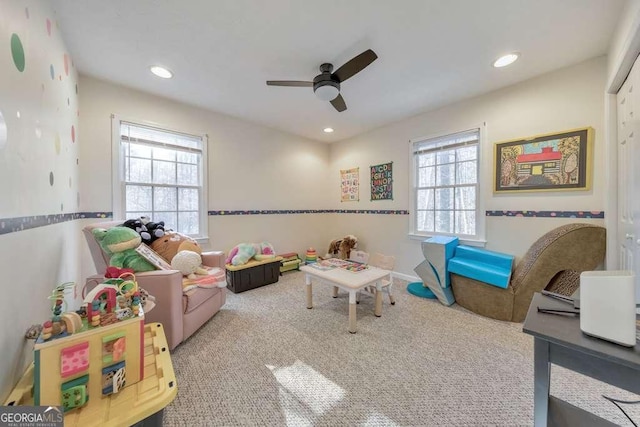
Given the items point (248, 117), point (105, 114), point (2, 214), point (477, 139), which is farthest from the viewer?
point (248, 117)

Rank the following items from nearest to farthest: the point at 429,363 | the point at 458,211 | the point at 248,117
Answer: the point at 429,363 < the point at 458,211 < the point at 248,117

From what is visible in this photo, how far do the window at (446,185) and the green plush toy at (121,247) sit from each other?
332cm

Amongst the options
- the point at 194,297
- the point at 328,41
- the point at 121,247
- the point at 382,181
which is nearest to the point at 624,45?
the point at 328,41

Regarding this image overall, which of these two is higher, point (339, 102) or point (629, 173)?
point (339, 102)

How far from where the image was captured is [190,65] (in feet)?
7.22

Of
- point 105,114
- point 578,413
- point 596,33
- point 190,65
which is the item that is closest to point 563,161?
point 596,33

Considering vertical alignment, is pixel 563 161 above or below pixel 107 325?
above

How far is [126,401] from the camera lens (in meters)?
0.86

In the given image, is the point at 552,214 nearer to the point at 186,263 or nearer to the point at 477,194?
the point at 477,194

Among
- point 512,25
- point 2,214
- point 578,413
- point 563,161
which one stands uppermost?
point 512,25

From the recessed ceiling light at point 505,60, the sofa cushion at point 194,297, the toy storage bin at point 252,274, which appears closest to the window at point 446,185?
the recessed ceiling light at point 505,60

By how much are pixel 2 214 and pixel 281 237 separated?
3.28m

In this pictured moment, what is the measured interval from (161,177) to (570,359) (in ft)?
12.2

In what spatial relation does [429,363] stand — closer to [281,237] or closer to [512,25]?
[512,25]
